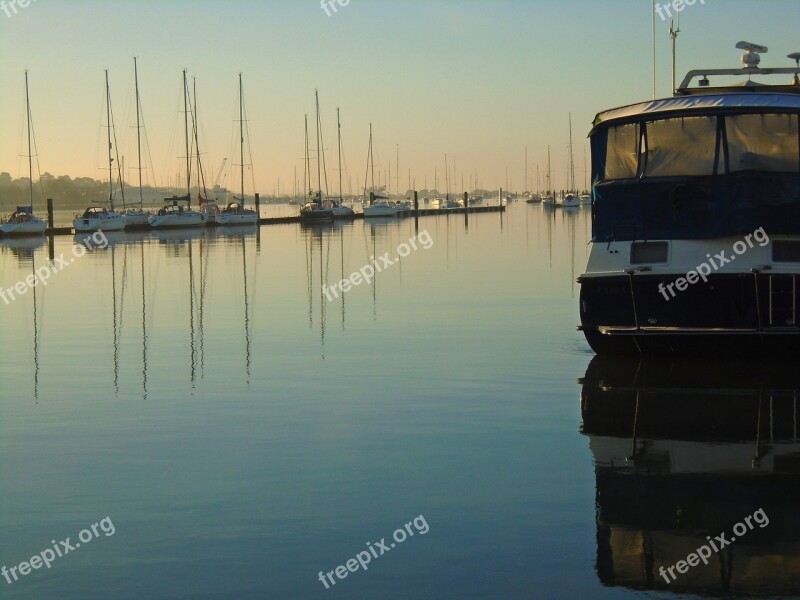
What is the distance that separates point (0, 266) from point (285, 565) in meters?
41.7

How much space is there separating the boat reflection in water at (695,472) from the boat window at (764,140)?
3.09 metres

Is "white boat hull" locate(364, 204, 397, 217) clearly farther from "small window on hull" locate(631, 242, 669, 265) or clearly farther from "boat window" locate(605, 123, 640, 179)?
"small window on hull" locate(631, 242, 669, 265)

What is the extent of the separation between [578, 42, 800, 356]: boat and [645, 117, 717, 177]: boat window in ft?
0.05

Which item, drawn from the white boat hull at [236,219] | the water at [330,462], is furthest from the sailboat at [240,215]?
the water at [330,462]

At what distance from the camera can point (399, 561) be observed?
338 inches

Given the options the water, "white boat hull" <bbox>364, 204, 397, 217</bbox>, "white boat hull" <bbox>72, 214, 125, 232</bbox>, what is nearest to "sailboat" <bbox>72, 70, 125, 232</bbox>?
"white boat hull" <bbox>72, 214, 125, 232</bbox>

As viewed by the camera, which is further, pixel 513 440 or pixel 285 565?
pixel 513 440

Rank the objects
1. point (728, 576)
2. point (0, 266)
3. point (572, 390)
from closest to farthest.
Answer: point (728, 576), point (572, 390), point (0, 266)

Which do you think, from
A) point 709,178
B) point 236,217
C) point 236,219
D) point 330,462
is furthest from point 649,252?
point 236,217

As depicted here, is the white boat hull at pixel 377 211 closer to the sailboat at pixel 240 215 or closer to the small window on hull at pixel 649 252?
the sailboat at pixel 240 215

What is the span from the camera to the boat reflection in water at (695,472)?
833cm

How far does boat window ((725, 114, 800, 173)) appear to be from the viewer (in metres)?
17.7

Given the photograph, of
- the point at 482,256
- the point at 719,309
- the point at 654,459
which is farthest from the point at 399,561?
the point at 482,256

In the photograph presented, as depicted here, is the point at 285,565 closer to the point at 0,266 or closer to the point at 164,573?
the point at 164,573
